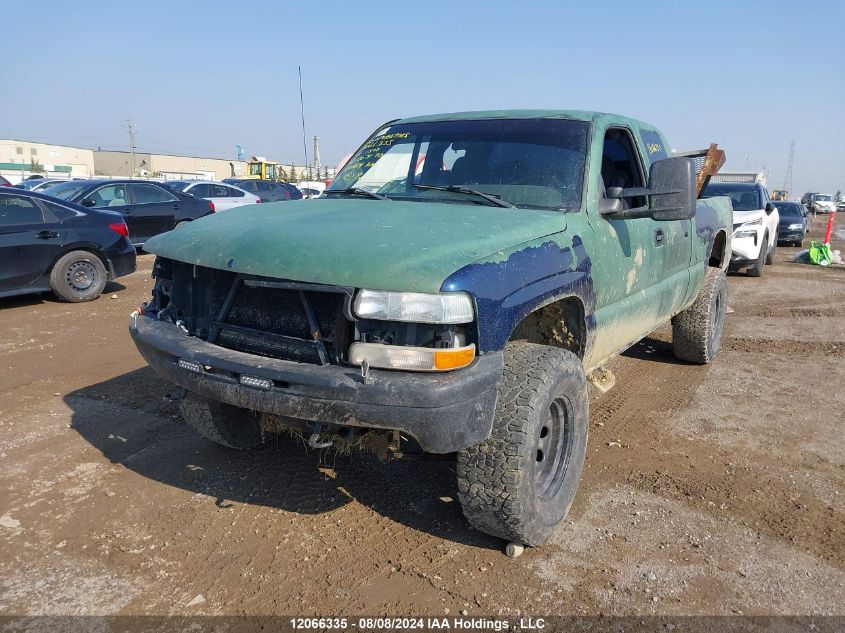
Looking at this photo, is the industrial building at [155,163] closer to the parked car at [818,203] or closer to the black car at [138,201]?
the parked car at [818,203]

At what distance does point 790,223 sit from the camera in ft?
61.5

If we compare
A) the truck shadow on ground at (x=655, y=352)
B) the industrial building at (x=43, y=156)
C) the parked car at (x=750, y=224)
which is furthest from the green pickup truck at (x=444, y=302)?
the industrial building at (x=43, y=156)

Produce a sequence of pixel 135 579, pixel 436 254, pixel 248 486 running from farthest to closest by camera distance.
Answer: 1. pixel 248 486
2. pixel 135 579
3. pixel 436 254

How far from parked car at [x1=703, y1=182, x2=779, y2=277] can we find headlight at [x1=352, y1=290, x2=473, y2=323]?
986cm

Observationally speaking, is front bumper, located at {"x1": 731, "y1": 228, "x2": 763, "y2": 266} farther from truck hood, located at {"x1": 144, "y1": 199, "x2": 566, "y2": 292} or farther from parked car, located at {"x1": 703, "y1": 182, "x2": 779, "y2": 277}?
truck hood, located at {"x1": 144, "y1": 199, "x2": 566, "y2": 292}

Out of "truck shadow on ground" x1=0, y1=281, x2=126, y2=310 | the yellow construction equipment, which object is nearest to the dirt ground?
"truck shadow on ground" x1=0, y1=281, x2=126, y2=310

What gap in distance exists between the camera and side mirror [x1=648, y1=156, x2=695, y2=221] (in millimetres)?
3326

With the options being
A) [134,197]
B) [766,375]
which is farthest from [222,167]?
[766,375]

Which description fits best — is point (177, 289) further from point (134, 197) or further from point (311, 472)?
point (134, 197)

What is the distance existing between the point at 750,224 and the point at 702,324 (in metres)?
7.04

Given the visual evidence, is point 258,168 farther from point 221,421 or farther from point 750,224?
point 221,421

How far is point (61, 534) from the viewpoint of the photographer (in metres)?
2.98

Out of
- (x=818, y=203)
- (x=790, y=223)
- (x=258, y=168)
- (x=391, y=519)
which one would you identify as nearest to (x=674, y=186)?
(x=391, y=519)

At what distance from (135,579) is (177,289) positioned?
4.27 feet
